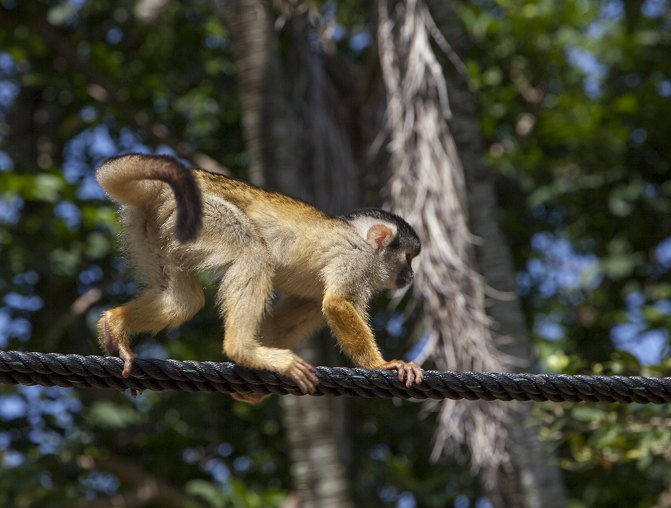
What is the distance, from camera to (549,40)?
30.6 ft

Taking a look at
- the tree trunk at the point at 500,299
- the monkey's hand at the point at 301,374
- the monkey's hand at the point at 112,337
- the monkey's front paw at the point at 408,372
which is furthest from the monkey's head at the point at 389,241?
the tree trunk at the point at 500,299

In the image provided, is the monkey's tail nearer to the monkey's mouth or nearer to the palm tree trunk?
the monkey's mouth

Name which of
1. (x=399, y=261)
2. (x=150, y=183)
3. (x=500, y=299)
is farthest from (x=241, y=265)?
(x=500, y=299)

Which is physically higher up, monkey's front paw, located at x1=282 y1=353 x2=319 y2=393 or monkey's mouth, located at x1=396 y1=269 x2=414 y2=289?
monkey's mouth, located at x1=396 y1=269 x2=414 y2=289

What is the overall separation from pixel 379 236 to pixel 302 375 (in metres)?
1.31

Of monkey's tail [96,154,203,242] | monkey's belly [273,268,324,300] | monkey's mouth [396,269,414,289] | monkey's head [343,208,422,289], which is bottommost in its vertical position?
monkey's belly [273,268,324,300]

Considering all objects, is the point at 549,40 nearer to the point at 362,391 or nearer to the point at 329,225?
the point at 329,225

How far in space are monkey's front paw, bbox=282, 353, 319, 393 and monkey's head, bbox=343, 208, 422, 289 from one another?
3.72 ft

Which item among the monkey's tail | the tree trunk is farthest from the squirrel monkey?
the tree trunk

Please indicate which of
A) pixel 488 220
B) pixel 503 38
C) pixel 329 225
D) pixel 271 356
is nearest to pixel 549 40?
pixel 503 38

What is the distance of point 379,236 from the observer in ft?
17.3

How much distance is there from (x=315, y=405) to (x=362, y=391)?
3.61m

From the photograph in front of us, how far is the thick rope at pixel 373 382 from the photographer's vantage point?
3564mm

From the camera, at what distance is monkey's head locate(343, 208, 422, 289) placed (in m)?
5.28
